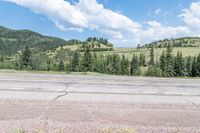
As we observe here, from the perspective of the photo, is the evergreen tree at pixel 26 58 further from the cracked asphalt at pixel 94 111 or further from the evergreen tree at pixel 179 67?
the cracked asphalt at pixel 94 111

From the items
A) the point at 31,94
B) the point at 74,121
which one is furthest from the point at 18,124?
the point at 31,94

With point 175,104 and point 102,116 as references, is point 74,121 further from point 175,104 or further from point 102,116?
point 175,104

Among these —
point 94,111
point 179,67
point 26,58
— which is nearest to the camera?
point 94,111

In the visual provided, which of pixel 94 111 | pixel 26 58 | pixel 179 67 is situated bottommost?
pixel 94 111

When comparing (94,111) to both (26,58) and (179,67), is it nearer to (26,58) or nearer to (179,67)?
(26,58)

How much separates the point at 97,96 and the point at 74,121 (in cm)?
336

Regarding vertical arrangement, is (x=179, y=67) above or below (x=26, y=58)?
below

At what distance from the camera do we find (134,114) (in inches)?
293

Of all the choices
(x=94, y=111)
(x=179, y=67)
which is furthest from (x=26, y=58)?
(x=94, y=111)

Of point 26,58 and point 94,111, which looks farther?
point 26,58

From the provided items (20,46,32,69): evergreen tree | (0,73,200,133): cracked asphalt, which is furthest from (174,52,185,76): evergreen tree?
(0,73,200,133): cracked asphalt

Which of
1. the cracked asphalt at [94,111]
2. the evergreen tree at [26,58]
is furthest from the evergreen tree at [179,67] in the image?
the cracked asphalt at [94,111]

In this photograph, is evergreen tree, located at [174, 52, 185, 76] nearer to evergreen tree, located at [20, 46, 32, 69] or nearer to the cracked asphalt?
evergreen tree, located at [20, 46, 32, 69]

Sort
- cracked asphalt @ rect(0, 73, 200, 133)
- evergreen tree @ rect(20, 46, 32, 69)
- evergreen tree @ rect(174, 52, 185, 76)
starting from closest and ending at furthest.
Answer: cracked asphalt @ rect(0, 73, 200, 133) → evergreen tree @ rect(20, 46, 32, 69) → evergreen tree @ rect(174, 52, 185, 76)
